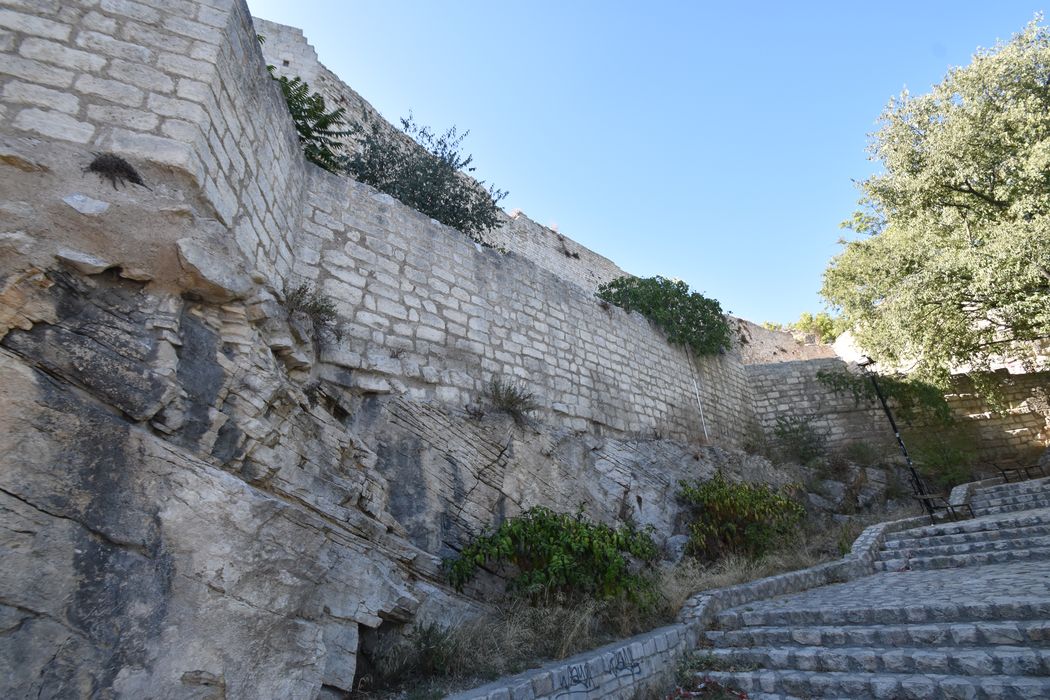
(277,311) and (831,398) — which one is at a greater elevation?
(831,398)

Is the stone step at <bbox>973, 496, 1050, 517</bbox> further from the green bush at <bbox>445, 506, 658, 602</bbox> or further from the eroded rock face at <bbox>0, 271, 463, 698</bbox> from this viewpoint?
the eroded rock face at <bbox>0, 271, 463, 698</bbox>

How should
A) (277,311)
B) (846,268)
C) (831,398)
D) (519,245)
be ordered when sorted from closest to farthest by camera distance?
1. (277,311)
2. (846,268)
3. (831,398)
4. (519,245)

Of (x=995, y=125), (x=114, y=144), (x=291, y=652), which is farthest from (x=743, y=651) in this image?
(x=995, y=125)

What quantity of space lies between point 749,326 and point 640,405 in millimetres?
15012

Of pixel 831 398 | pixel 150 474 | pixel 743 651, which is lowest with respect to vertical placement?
pixel 743 651

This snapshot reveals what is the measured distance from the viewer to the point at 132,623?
8.64ft

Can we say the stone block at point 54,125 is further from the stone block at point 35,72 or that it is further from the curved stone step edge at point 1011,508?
the curved stone step edge at point 1011,508

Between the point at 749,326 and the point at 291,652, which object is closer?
the point at 291,652

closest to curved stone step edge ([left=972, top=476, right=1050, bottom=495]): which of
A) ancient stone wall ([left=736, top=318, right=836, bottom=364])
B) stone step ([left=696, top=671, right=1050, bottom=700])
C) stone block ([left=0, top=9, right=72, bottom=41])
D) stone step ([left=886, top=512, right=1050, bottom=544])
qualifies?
stone step ([left=886, top=512, right=1050, bottom=544])

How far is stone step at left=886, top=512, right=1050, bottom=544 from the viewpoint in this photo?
753cm

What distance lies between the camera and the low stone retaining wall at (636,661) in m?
3.65

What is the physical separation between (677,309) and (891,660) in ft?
30.6

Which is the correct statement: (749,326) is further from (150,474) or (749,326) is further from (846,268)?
(150,474)

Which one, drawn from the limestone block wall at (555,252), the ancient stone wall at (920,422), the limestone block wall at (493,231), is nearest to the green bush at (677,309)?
the limestone block wall at (493,231)
